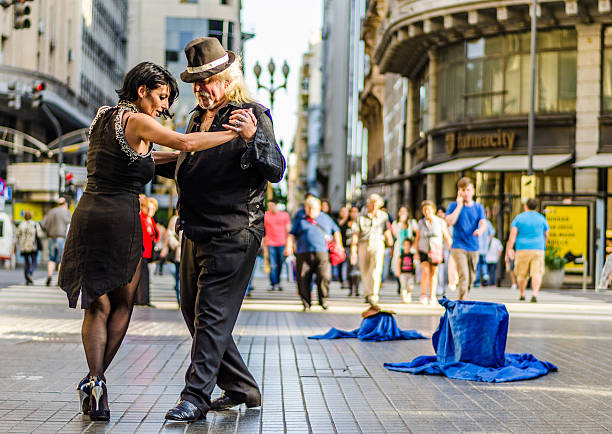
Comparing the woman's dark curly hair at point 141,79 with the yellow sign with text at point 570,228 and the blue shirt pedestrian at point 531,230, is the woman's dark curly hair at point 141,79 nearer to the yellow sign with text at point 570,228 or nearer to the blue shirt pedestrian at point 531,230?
the blue shirt pedestrian at point 531,230

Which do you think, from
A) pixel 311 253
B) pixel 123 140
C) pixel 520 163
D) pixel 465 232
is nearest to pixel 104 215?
pixel 123 140

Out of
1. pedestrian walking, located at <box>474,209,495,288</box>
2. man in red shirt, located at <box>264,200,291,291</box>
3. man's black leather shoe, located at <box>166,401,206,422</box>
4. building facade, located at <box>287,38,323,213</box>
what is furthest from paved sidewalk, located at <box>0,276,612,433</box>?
building facade, located at <box>287,38,323,213</box>

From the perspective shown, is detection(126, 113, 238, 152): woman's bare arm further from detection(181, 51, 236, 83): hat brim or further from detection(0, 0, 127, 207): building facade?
detection(0, 0, 127, 207): building facade

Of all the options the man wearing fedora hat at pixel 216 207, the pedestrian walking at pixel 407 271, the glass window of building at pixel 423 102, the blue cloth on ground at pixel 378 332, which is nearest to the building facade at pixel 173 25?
the glass window of building at pixel 423 102

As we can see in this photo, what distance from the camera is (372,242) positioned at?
16547 millimetres

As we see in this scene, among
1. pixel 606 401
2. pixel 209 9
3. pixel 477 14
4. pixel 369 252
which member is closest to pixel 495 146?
pixel 477 14

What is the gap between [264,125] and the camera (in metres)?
5.78

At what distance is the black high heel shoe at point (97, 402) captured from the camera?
571 centimetres

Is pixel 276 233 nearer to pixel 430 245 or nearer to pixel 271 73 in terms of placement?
pixel 430 245

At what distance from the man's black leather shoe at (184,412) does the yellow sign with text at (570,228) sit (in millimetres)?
19695

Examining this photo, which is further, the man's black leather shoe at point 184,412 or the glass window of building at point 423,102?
the glass window of building at point 423,102

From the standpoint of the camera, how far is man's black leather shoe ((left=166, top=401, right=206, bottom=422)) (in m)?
5.59

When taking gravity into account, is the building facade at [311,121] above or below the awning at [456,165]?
above

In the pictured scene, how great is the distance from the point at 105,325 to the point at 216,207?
94 centimetres
